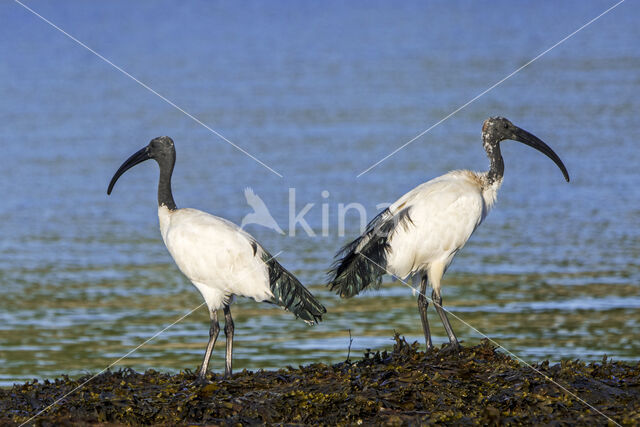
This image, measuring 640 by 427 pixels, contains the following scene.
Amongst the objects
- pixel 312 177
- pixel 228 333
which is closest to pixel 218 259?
pixel 228 333

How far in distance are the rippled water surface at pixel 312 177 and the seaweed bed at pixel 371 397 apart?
2699 mm

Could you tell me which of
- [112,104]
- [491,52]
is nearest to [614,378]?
[112,104]

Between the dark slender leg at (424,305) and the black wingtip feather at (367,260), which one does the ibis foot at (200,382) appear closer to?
the black wingtip feather at (367,260)

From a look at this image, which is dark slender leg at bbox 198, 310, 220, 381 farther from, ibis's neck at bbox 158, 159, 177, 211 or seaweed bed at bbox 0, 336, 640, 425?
ibis's neck at bbox 158, 159, 177, 211

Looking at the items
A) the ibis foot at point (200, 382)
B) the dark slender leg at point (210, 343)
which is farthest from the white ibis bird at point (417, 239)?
the ibis foot at point (200, 382)

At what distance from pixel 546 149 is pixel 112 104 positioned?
62.7 ft

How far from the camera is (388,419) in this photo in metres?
7.88

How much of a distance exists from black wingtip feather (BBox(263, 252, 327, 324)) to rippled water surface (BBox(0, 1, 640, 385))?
5.29 ft

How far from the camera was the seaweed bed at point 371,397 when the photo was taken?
312 inches

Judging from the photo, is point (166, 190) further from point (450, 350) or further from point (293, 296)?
point (450, 350)

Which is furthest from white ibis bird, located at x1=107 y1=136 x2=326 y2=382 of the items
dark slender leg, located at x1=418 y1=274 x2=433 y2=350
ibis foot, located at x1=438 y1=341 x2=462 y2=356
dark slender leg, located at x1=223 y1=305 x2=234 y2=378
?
ibis foot, located at x1=438 y1=341 x2=462 y2=356

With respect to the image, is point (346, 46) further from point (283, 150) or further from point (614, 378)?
point (614, 378)

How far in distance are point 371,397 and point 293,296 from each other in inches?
75.2

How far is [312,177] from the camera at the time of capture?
19.0 metres
